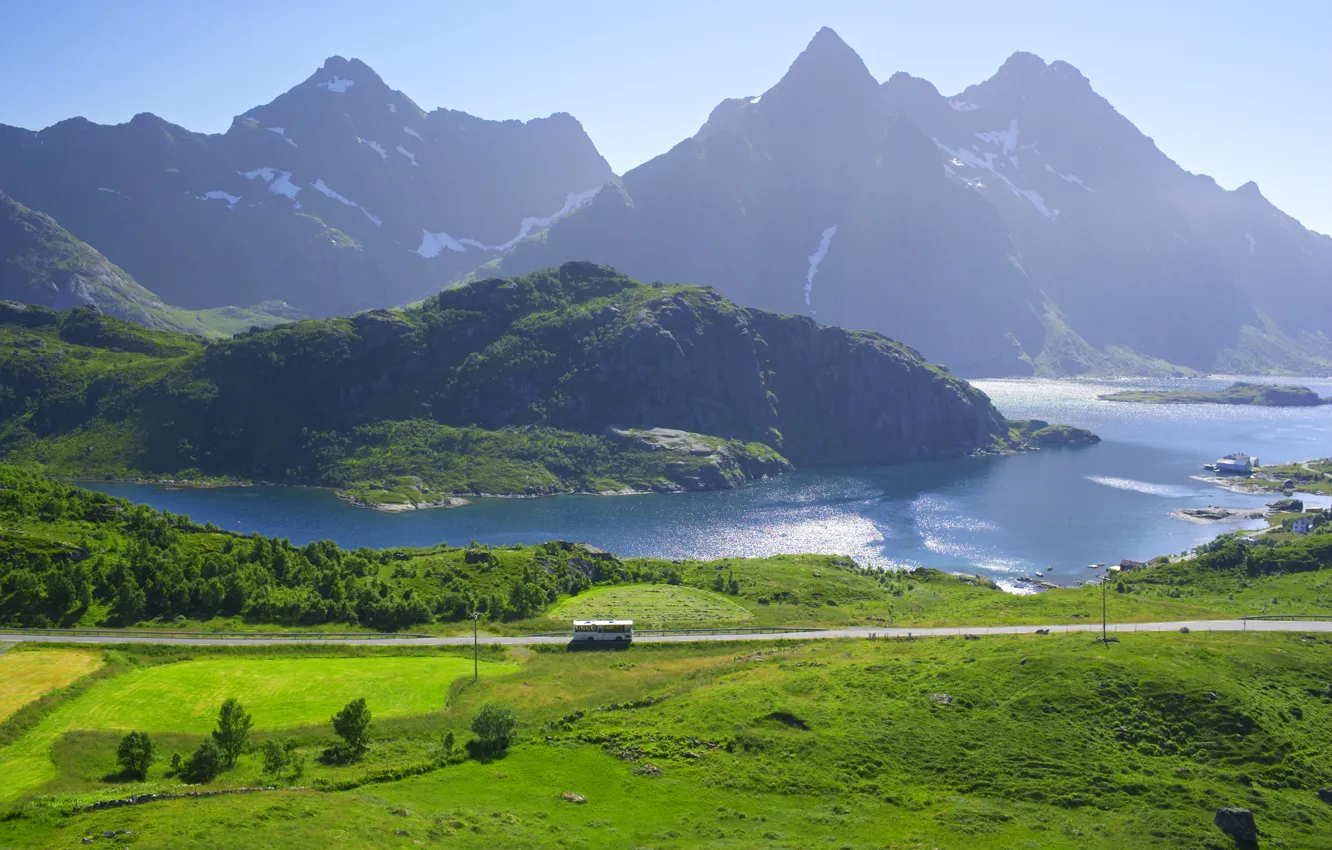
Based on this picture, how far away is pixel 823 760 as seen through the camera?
62156 millimetres

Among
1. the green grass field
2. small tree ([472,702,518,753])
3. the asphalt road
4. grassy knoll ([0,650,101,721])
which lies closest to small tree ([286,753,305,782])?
small tree ([472,702,518,753])

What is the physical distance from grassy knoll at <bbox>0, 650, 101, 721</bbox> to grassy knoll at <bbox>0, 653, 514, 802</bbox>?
268cm

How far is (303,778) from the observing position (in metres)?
55.8

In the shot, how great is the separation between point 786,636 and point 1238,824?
4850 centimetres

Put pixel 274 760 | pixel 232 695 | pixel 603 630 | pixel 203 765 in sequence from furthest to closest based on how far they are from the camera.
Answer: pixel 603 630
pixel 232 695
pixel 274 760
pixel 203 765

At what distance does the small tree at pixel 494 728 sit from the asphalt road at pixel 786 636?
94.6 feet

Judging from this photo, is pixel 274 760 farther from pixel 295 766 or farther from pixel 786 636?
pixel 786 636

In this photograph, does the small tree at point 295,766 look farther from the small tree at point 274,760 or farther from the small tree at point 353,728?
the small tree at point 353,728

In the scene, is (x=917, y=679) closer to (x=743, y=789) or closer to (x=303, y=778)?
(x=743, y=789)

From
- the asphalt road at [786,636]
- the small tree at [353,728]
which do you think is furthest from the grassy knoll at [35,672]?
the small tree at [353,728]

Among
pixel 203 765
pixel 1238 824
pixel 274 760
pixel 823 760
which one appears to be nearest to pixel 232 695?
pixel 203 765

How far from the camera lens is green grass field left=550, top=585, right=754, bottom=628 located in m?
104

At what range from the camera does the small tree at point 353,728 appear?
201 ft

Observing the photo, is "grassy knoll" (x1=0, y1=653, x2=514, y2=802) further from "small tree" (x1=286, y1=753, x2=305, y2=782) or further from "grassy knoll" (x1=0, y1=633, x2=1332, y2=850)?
"small tree" (x1=286, y1=753, x2=305, y2=782)
